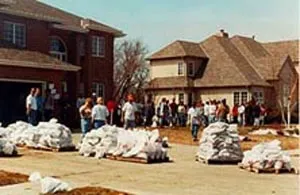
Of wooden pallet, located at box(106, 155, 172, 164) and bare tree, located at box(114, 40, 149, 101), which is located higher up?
bare tree, located at box(114, 40, 149, 101)

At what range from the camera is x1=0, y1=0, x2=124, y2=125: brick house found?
30.6 meters

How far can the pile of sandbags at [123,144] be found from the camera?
54.9 feet

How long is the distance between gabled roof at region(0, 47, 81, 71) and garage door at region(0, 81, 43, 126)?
1904 millimetres

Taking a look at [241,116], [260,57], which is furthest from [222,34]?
[241,116]

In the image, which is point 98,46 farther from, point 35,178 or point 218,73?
point 35,178

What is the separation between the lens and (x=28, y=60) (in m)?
30.4

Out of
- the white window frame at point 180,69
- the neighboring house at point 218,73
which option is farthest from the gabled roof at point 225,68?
the white window frame at point 180,69

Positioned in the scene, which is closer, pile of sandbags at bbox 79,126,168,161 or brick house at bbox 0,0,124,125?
pile of sandbags at bbox 79,126,168,161

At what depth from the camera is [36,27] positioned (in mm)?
33750

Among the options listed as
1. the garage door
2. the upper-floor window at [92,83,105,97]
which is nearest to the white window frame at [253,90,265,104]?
the upper-floor window at [92,83,105,97]

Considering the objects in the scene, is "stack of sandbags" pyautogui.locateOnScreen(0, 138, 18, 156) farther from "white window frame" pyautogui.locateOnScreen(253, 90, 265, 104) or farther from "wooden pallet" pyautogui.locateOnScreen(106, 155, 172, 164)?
"white window frame" pyautogui.locateOnScreen(253, 90, 265, 104)

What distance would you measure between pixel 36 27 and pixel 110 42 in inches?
336

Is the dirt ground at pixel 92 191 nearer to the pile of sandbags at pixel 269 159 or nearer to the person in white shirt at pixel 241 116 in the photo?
the pile of sandbags at pixel 269 159

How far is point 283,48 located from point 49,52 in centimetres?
3492
